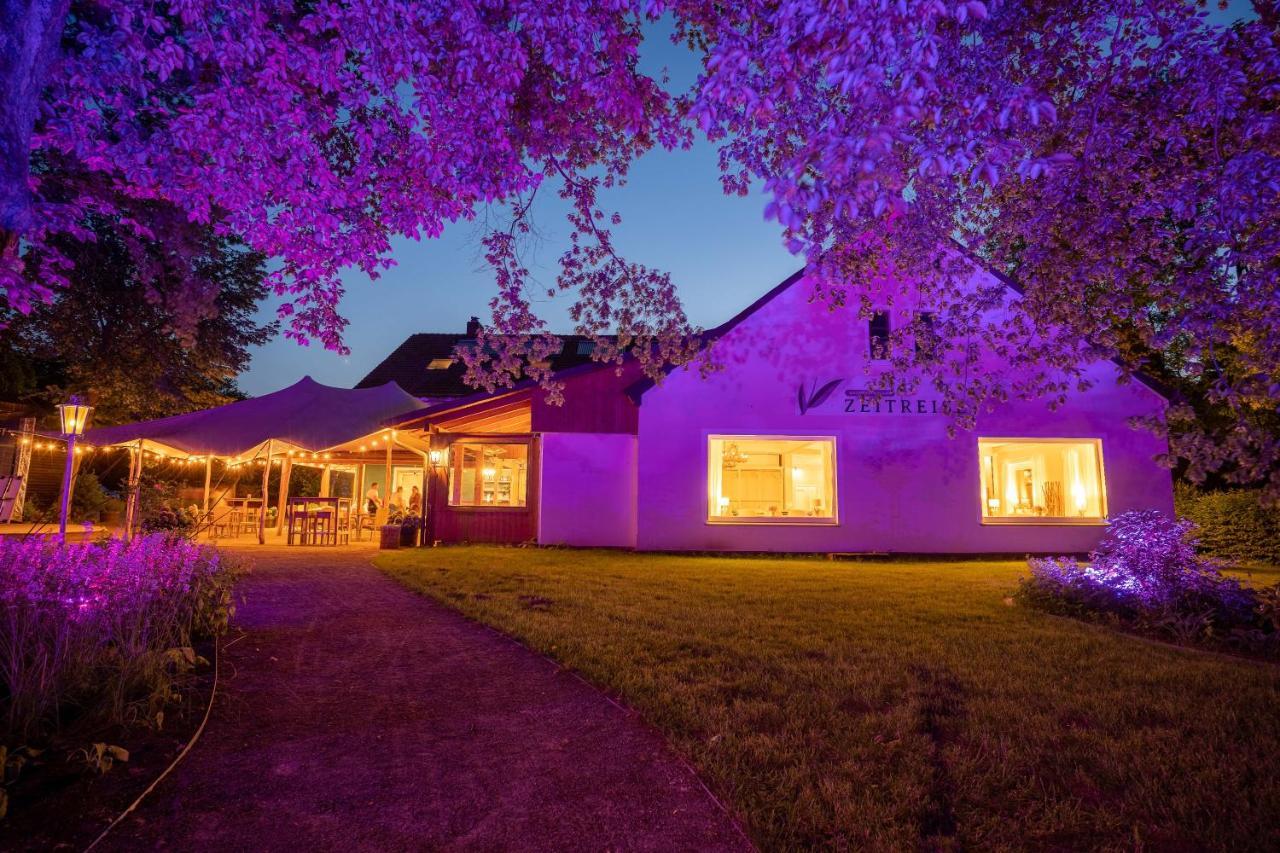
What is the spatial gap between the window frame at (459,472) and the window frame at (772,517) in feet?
12.3

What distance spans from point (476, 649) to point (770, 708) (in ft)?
7.98

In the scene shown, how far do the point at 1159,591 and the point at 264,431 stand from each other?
1487 cm

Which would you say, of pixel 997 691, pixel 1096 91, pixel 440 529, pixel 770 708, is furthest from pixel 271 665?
pixel 440 529

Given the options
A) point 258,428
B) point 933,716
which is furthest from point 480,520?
point 933,716

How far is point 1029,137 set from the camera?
4.42 meters

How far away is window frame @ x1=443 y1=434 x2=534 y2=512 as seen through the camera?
13211 millimetres


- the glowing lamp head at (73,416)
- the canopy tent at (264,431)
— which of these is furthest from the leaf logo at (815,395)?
the glowing lamp head at (73,416)

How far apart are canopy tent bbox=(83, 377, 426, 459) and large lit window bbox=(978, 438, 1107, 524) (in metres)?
13.0

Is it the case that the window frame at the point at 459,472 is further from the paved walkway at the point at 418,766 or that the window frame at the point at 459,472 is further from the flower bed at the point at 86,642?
the flower bed at the point at 86,642

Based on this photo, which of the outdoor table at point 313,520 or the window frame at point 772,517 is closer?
the window frame at point 772,517

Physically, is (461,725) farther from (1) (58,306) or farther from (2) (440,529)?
(1) (58,306)

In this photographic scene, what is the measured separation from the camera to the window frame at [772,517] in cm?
1211

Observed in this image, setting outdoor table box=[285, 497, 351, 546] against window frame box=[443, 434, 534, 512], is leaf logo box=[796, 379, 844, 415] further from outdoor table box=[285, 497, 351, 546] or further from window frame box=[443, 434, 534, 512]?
outdoor table box=[285, 497, 351, 546]

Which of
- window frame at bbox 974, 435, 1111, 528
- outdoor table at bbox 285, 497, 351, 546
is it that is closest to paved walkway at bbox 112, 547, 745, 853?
outdoor table at bbox 285, 497, 351, 546
